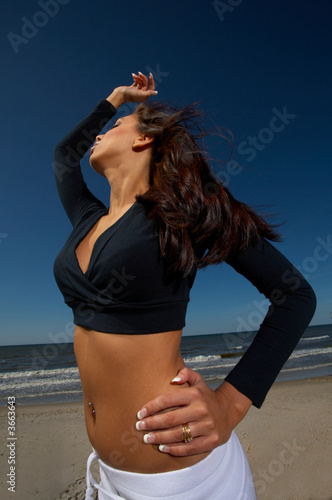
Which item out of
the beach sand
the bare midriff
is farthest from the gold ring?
the beach sand

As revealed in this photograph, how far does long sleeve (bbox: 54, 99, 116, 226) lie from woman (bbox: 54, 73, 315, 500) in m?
0.43

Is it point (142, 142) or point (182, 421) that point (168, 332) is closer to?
point (182, 421)

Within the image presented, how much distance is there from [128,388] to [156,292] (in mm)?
395

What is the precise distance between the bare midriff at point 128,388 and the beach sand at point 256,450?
3290mm

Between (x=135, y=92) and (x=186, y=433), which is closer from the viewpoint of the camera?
(x=186, y=433)

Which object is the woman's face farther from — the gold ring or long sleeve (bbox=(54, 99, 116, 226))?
the gold ring

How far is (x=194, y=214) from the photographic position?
4.44 ft

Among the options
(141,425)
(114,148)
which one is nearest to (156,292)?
(141,425)

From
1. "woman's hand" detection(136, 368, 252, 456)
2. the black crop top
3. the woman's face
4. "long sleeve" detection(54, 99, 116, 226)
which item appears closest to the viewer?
"woman's hand" detection(136, 368, 252, 456)

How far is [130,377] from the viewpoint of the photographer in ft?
3.77

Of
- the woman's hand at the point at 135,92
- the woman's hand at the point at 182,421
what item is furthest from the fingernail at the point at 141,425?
the woman's hand at the point at 135,92

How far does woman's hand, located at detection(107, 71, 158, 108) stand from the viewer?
221cm

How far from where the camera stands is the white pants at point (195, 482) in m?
1.04

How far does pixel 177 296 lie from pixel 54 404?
868cm
